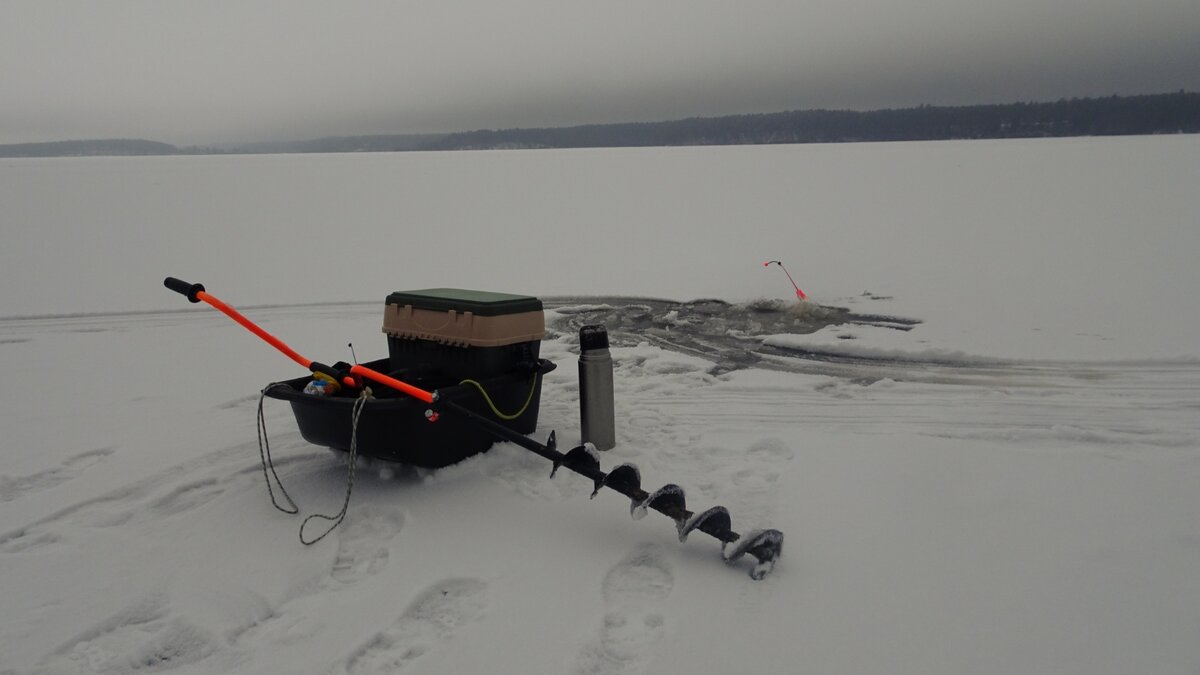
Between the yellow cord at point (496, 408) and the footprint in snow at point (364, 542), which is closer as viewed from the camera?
the footprint in snow at point (364, 542)

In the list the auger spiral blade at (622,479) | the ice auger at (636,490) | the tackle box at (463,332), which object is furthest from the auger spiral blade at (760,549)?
the tackle box at (463,332)

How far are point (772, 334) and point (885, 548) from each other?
12.7ft

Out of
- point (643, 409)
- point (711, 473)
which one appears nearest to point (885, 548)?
point (711, 473)

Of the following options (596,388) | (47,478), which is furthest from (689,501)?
(47,478)

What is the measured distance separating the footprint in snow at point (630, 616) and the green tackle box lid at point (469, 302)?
1339 millimetres

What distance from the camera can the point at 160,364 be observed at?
5988 millimetres

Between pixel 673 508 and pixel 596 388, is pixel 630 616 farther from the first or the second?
pixel 596 388

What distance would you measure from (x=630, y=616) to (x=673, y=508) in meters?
0.53

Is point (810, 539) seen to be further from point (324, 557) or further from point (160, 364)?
point (160, 364)

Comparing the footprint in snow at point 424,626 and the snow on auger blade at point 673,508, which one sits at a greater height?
the snow on auger blade at point 673,508

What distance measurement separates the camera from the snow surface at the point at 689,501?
235 cm

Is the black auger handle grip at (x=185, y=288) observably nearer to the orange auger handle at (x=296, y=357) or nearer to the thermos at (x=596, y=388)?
the orange auger handle at (x=296, y=357)

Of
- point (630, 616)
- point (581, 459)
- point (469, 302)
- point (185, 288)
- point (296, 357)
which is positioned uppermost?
point (185, 288)

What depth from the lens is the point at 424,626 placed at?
2.46 metres
